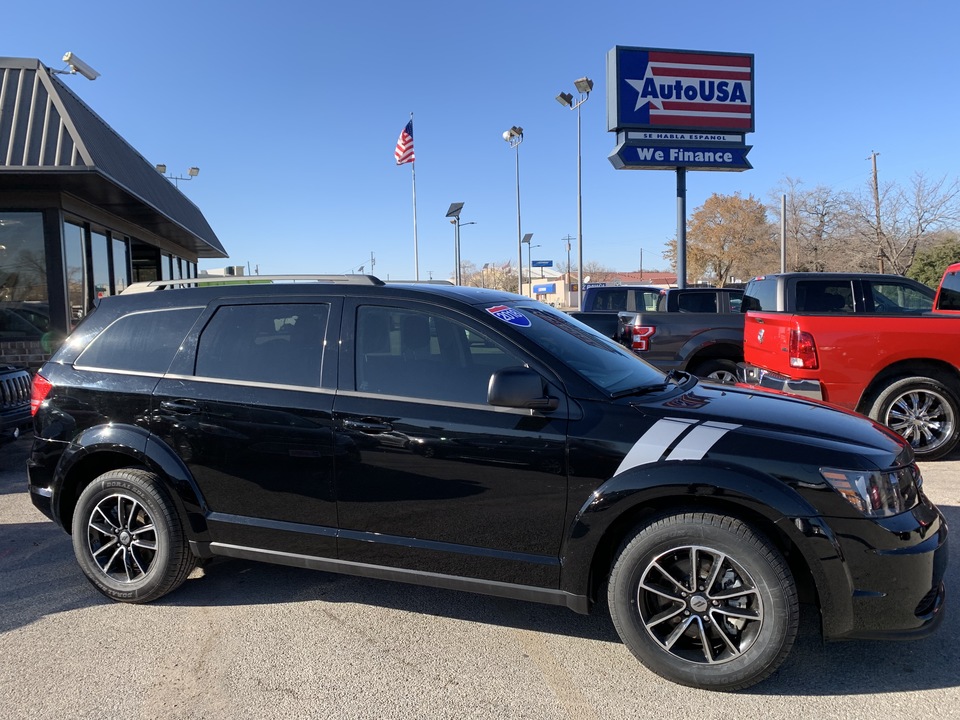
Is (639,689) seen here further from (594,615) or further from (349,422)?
(349,422)

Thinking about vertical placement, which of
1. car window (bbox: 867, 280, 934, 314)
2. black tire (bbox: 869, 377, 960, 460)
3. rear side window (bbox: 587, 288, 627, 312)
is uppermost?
rear side window (bbox: 587, 288, 627, 312)

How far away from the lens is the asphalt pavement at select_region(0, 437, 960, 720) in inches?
109

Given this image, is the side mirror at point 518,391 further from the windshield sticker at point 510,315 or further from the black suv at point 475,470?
the windshield sticker at point 510,315

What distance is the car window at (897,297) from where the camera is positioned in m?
7.20

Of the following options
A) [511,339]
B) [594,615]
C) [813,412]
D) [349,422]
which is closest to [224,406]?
[349,422]

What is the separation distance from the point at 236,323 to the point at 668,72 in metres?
15.9

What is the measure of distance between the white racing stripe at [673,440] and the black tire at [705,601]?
27 cm

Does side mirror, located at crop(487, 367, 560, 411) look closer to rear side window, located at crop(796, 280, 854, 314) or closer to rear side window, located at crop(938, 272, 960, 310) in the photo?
rear side window, located at crop(796, 280, 854, 314)

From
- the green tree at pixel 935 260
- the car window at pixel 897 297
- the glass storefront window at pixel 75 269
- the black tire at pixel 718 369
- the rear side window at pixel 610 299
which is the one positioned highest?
the green tree at pixel 935 260

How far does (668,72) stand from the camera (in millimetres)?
16625

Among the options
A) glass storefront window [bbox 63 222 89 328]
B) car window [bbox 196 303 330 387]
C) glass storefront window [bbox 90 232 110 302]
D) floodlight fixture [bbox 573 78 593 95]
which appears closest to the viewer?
car window [bbox 196 303 330 387]

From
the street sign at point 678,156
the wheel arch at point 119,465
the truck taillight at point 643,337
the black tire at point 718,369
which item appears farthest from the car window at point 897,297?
the street sign at point 678,156

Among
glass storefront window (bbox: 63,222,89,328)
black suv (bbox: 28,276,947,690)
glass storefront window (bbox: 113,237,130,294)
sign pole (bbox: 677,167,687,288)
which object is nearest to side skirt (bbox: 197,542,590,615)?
black suv (bbox: 28,276,947,690)

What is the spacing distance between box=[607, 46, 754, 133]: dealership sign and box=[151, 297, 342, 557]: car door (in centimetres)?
1480
